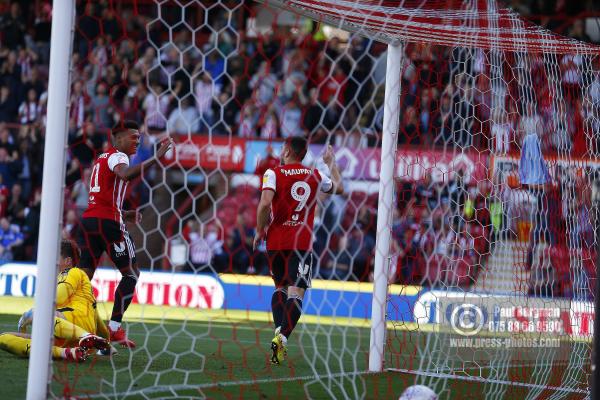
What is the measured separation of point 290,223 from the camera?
762cm

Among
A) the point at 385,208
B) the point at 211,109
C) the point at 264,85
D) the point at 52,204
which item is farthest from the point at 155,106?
the point at 52,204

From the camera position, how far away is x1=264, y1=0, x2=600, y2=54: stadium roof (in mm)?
6418

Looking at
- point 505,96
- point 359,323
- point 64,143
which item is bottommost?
point 359,323

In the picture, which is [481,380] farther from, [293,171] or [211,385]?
[211,385]

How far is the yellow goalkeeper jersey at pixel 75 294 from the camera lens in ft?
23.0

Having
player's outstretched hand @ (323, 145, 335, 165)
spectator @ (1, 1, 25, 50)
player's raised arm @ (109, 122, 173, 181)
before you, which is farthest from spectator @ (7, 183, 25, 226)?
player's outstretched hand @ (323, 145, 335, 165)

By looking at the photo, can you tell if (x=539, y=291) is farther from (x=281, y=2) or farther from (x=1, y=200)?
(x=1, y=200)

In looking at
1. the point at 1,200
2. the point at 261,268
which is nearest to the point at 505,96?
the point at 261,268

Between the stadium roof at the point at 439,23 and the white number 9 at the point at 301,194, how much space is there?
47.3 inches

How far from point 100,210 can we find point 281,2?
7.75 ft

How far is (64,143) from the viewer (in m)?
4.90

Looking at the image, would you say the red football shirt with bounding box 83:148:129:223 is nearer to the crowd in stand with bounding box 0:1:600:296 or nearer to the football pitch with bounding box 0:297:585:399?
the football pitch with bounding box 0:297:585:399

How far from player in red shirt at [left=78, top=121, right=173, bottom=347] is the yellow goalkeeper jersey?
0.23 meters

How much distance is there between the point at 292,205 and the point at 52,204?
294cm
